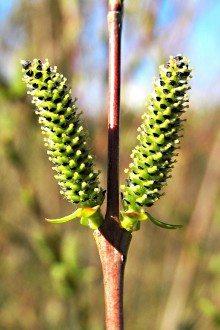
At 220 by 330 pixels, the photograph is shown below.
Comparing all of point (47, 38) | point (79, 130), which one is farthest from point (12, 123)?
point (79, 130)

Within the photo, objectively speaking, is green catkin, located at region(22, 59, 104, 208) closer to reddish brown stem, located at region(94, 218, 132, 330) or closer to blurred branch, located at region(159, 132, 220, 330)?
reddish brown stem, located at region(94, 218, 132, 330)

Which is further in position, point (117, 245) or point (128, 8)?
point (128, 8)

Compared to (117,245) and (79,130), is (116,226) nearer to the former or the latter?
(117,245)

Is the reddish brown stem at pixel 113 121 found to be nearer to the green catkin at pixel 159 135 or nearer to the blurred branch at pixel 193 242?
the green catkin at pixel 159 135

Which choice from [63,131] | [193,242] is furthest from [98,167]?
[63,131]

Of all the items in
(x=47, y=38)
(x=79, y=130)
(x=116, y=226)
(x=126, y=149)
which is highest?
(x=47, y=38)

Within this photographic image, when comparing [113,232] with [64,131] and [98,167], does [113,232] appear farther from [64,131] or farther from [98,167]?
[98,167]
